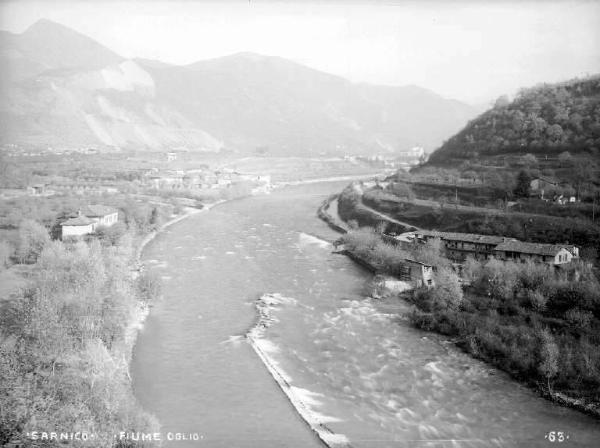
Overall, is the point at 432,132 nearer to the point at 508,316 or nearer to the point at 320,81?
the point at 320,81

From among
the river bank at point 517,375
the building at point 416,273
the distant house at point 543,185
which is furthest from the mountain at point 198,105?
the river bank at point 517,375

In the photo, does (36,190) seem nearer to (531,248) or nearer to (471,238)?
(471,238)

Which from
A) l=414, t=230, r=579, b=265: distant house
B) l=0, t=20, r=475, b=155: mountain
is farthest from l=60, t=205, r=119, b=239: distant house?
l=0, t=20, r=475, b=155: mountain

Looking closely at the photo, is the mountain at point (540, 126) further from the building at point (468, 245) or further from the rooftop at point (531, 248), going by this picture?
the rooftop at point (531, 248)

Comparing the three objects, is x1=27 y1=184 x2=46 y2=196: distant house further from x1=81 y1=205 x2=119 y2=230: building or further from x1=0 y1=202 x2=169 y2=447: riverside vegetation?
x1=0 y1=202 x2=169 y2=447: riverside vegetation

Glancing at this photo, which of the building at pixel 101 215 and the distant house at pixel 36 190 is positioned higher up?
the distant house at pixel 36 190

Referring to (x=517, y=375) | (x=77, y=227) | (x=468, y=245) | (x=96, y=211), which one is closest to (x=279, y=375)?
(x=517, y=375)
